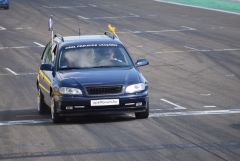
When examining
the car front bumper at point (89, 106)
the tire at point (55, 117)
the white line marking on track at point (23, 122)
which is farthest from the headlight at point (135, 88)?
the white line marking on track at point (23, 122)

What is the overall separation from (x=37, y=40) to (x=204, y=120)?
2455 cm

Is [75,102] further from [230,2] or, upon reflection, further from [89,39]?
[230,2]

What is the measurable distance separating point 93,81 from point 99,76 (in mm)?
314

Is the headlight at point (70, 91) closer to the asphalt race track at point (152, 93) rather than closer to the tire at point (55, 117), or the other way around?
the tire at point (55, 117)

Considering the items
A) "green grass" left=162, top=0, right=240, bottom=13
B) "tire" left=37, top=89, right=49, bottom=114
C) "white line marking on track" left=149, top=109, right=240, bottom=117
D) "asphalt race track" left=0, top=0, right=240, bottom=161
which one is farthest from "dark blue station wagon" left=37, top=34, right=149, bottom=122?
"green grass" left=162, top=0, right=240, bottom=13

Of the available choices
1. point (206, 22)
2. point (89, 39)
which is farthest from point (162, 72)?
point (206, 22)

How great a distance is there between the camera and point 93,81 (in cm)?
1855

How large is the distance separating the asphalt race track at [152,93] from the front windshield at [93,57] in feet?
3.42

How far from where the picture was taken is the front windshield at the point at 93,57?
19750 millimetres

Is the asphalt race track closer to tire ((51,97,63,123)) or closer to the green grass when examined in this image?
tire ((51,97,63,123))

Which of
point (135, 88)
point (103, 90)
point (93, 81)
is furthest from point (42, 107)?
point (135, 88)

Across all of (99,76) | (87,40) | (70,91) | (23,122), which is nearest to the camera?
(70,91)

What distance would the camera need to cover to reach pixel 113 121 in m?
18.8

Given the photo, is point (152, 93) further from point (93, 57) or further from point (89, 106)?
point (89, 106)
